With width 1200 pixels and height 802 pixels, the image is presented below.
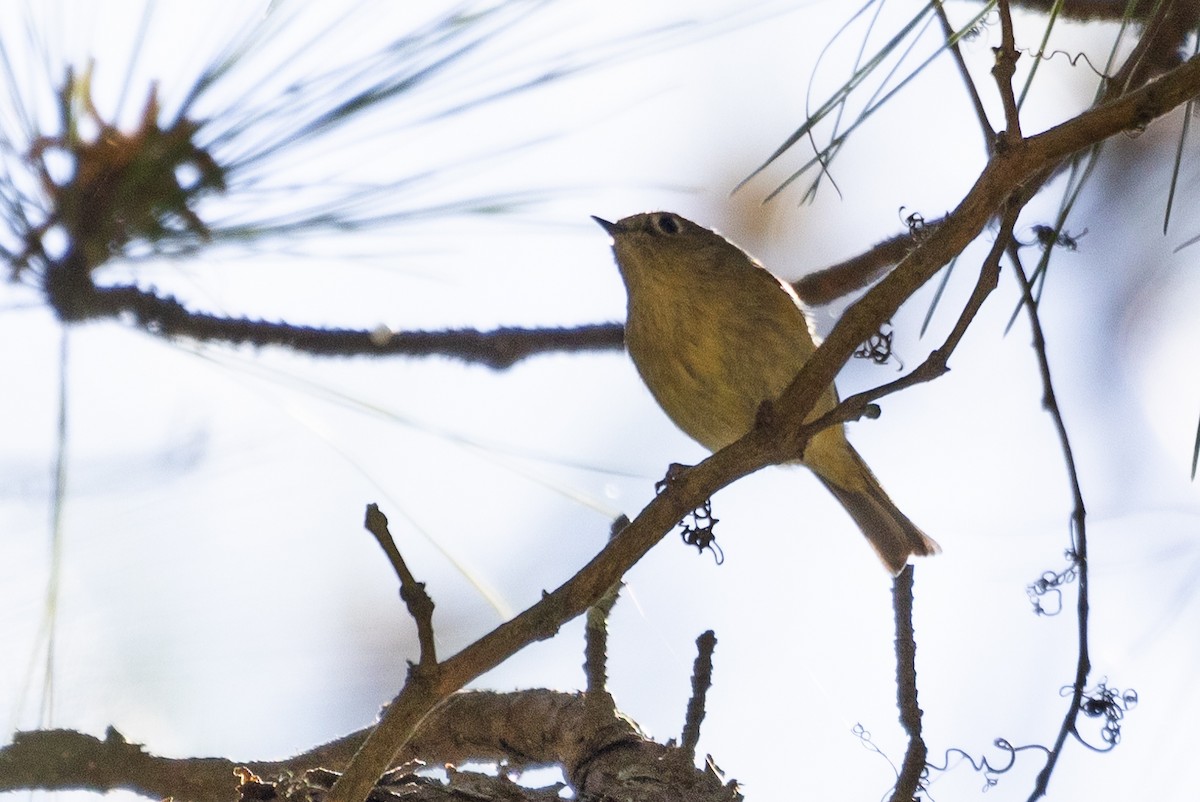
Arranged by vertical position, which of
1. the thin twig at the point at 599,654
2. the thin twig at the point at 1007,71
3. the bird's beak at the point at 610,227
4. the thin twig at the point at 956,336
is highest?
the bird's beak at the point at 610,227

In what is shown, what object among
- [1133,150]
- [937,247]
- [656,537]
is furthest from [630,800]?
A: [1133,150]

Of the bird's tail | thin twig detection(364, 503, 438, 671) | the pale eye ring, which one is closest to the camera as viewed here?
thin twig detection(364, 503, 438, 671)

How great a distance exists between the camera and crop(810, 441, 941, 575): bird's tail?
124 inches

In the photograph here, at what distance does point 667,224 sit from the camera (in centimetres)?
306

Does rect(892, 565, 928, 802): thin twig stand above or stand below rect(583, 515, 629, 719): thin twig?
below

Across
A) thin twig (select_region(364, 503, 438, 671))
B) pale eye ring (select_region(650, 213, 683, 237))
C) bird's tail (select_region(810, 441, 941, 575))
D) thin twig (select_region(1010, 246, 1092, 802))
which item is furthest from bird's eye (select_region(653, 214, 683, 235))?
thin twig (select_region(364, 503, 438, 671))

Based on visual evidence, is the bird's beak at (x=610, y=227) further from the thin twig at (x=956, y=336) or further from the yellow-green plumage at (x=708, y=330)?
the thin twig at (x=956, y=336)

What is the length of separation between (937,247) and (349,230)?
0.89 m

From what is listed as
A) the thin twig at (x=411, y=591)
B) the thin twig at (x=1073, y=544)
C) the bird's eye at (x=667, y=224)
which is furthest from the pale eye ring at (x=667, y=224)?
the thin twig at (x=411, y=591)

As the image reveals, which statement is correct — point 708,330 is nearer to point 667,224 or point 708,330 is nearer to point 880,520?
point 667,224

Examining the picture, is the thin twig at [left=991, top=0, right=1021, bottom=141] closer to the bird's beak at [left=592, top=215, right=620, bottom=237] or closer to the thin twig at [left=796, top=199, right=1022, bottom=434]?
the thin twig at [left=796, top=199, right=1022, bottom=434]

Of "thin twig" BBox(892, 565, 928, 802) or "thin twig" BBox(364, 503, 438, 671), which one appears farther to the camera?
"thin twig" BBox(892, 565, 928, 802)

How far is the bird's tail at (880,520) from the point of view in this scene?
314 centimetres

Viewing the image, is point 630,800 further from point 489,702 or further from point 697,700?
point 489,702
